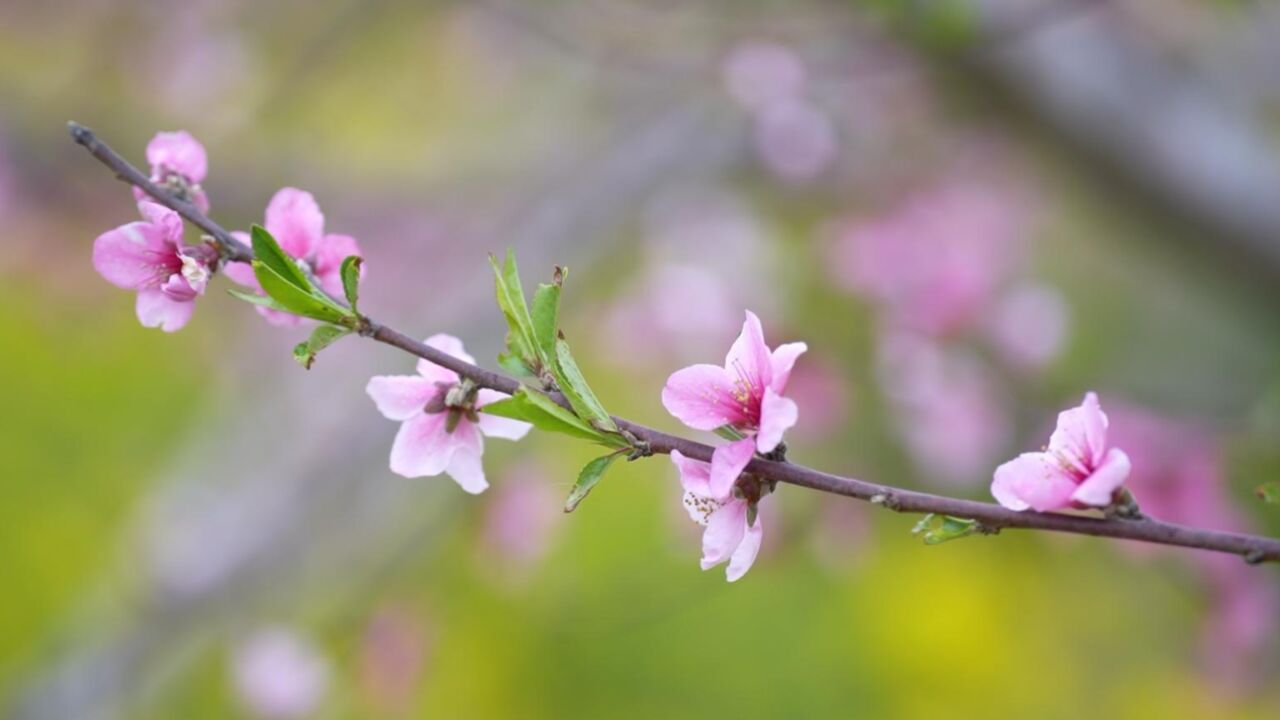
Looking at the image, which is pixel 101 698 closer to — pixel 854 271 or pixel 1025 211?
pixel 854 271

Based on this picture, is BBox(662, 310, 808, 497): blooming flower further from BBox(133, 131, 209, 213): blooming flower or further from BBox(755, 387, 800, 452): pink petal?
BBox(133, 131, 209, 213): blooming flower

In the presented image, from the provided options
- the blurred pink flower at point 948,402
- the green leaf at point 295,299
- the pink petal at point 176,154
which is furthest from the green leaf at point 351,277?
the blurred pink flower at point 948,402

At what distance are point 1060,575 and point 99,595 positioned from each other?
7.59 ft

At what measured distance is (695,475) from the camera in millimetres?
504

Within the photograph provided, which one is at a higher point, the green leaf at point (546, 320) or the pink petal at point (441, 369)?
the green leaf at point (546, 320)

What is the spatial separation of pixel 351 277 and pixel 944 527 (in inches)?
11.1

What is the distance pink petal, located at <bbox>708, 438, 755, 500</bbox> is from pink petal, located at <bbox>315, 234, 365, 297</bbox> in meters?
0.22

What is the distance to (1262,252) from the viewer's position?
1607 millimetres

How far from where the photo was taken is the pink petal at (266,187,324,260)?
0.57 meters

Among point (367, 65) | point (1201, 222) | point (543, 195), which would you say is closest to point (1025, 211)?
point (1201, 222)

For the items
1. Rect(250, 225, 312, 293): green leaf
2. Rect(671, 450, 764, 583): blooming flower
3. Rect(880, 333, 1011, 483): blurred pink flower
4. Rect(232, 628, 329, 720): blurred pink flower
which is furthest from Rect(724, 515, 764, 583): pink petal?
Rect(232, 628, 329, 720): blurred pink flower

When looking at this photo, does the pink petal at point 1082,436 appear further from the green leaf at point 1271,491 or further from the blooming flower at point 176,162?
the blooming flower at point 176,162

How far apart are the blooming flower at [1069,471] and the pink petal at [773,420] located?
0.09 meters

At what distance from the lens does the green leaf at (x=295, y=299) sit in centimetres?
46
